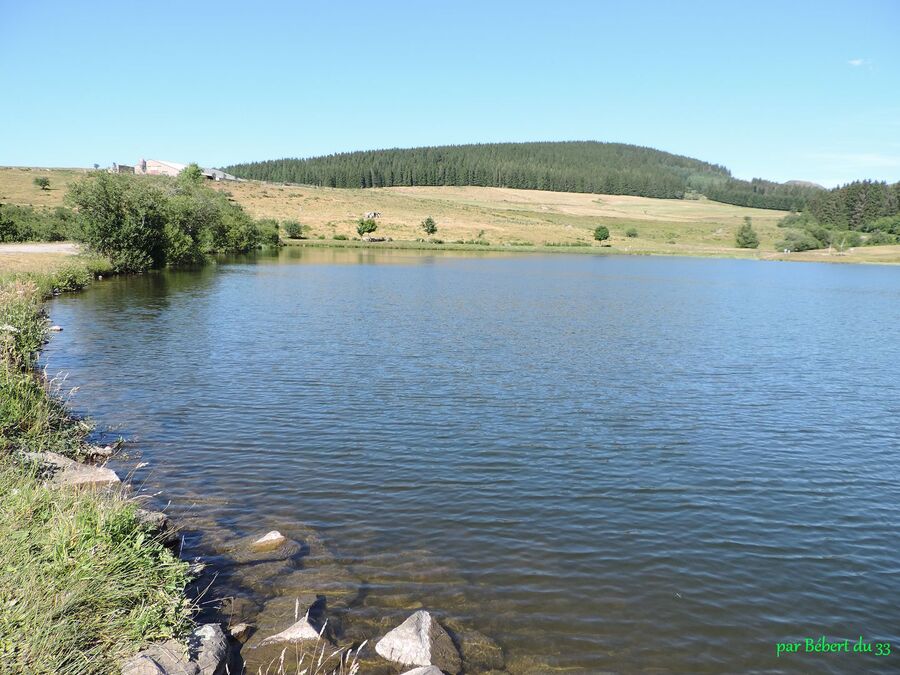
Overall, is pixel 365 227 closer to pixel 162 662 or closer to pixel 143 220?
pixel 143 220

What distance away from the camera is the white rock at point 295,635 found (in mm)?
7355

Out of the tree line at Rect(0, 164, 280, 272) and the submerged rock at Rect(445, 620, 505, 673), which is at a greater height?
the tree line at Rect(0, 164, 280, 272)

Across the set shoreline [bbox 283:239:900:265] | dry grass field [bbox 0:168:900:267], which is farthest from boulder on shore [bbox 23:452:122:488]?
dry grass field [bbox 0:168:900:267]

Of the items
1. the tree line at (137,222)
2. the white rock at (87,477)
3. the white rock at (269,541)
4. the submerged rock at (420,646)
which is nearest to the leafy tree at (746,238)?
the tree line at (137,222)

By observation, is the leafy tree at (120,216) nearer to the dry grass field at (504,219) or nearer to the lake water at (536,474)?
the lake water at (536,474)

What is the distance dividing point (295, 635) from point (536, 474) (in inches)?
268

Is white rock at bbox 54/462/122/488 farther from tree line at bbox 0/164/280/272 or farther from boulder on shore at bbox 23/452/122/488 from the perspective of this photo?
tree line at bbox 0/164/280/272

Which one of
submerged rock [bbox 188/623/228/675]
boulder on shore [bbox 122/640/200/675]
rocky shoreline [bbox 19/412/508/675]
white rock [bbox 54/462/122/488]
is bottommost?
rocky shoreline [bbox 19/412/508/675]

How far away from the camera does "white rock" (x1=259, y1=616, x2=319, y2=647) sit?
7.36 m

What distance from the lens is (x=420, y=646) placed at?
719 cm

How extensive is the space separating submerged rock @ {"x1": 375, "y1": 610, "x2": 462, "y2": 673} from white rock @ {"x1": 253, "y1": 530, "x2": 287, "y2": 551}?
2977 millimetres

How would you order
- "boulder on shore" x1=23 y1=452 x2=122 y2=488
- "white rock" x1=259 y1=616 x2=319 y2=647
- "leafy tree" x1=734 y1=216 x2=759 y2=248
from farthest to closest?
"leafy tree" x1=734 y1=216 x2=759 y2=248
"boulder on shore" x1=23 y1=452 x2=122 y2=488
"white rock" x1=259 y1=616 x2=319 y2=647

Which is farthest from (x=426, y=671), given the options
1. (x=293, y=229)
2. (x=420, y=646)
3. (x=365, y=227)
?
(x=365, y=227)

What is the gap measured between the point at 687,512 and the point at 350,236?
383ft
